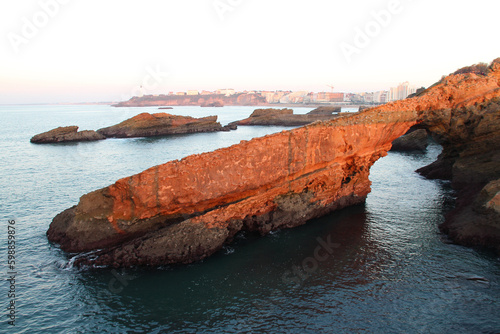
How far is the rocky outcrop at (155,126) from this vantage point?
74.7 meters

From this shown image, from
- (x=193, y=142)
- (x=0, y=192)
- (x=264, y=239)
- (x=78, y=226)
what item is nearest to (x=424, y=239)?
(x=264, y=239)

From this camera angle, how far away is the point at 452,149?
86.9ft

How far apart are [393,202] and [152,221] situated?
17.1 metres

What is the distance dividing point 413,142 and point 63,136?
62.5 meters

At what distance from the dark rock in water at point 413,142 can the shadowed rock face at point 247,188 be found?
77.4ft

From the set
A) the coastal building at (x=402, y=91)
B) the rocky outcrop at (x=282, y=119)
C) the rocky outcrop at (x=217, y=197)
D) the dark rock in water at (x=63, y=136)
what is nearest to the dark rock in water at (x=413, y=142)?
Result: the rocky outcrop at (x=217, y=197)

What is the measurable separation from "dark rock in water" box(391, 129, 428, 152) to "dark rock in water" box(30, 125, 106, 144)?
189 ft

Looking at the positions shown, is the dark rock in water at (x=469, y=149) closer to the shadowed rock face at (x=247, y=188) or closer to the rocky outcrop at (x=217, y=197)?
the shadowed rock face at (x=247, y=188)

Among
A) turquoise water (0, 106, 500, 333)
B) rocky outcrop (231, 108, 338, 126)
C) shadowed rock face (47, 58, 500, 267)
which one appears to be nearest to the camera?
turquoise water (0, 106, 500, 333)

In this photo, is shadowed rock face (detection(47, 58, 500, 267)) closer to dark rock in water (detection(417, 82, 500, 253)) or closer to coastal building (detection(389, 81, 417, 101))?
dark rock in water (detection(417, 82, 500, 253))

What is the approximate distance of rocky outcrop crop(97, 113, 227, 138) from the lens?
74.7m

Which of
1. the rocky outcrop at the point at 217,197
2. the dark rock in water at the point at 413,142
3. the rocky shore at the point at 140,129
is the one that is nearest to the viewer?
the rocky outcrop at the point at 217,197

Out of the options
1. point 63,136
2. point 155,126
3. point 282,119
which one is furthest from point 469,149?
point 282,119

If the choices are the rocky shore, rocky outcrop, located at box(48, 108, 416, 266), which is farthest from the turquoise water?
the rocky shore
